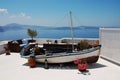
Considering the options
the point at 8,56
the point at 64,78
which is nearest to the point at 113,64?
the point at 64,78

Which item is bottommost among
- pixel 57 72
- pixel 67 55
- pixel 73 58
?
pixel 57 72

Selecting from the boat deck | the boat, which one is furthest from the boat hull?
the boat deck

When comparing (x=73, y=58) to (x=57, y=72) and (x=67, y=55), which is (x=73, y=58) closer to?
(x=67, y=55)

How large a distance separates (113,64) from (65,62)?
2368 mm

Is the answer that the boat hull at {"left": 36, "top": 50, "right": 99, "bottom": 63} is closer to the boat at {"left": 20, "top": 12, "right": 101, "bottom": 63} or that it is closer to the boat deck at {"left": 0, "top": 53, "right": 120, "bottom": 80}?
the boat at {"left": 20, "top": 12, "right": 101, "bottom": 63}

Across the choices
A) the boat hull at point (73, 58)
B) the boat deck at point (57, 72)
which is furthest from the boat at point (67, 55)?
the boat deck at point (57, 72)

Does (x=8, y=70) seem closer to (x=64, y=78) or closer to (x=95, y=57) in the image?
(x=64, y=78)

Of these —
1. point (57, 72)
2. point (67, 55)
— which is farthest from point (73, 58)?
point (57, 72)

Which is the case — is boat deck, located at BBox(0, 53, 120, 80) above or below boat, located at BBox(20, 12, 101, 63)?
below

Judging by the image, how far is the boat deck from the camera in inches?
324

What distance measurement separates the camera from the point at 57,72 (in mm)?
9094

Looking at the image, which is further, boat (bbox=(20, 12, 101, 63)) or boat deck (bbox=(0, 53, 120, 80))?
boat (bbox=(20, 12, 101, 63))

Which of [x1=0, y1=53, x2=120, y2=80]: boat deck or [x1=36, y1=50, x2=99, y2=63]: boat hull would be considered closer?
[x1=0, y1=53, x2=120, y2=80]: boat deck

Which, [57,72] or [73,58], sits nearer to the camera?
[57,72]
